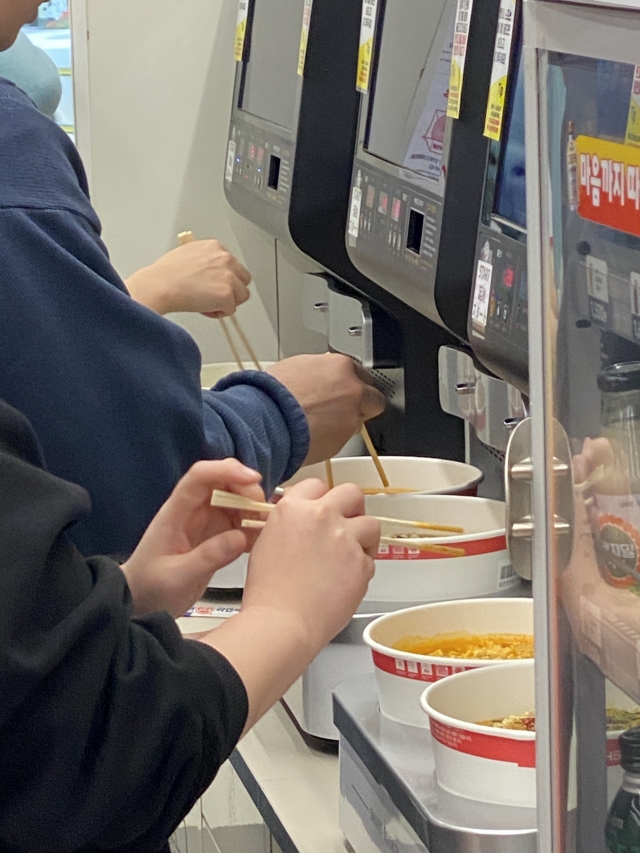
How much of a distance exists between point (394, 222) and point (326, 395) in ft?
0.71

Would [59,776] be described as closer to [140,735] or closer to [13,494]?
[140,735]

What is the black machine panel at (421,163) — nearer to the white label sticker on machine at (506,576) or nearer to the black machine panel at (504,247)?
the black machine panel at (504,247)

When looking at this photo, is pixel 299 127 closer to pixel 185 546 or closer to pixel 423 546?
pixel 423 546

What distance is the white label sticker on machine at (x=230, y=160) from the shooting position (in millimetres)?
2340

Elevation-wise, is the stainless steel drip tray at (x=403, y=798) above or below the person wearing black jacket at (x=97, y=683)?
below

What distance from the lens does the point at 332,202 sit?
2.02 meters

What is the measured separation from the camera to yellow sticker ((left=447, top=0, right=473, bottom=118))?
1.24 meters

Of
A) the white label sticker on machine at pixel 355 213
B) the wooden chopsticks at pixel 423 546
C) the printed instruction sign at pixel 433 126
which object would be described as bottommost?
the wooden chopsticks at pixel 423 546

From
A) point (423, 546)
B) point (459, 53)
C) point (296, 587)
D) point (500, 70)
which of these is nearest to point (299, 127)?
point (459, 53)

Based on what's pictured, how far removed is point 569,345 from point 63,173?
0.48m

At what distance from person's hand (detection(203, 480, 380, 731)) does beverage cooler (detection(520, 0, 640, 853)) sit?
164 millimetres

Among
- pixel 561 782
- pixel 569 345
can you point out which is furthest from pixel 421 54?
pixel 561 782

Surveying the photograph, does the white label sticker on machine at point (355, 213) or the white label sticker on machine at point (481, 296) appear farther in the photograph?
the white label sticker on machine at point (355, 213)

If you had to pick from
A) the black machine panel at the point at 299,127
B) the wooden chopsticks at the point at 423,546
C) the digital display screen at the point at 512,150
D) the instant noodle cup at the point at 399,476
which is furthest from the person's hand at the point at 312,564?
the black machine panel at the point at 299,127
